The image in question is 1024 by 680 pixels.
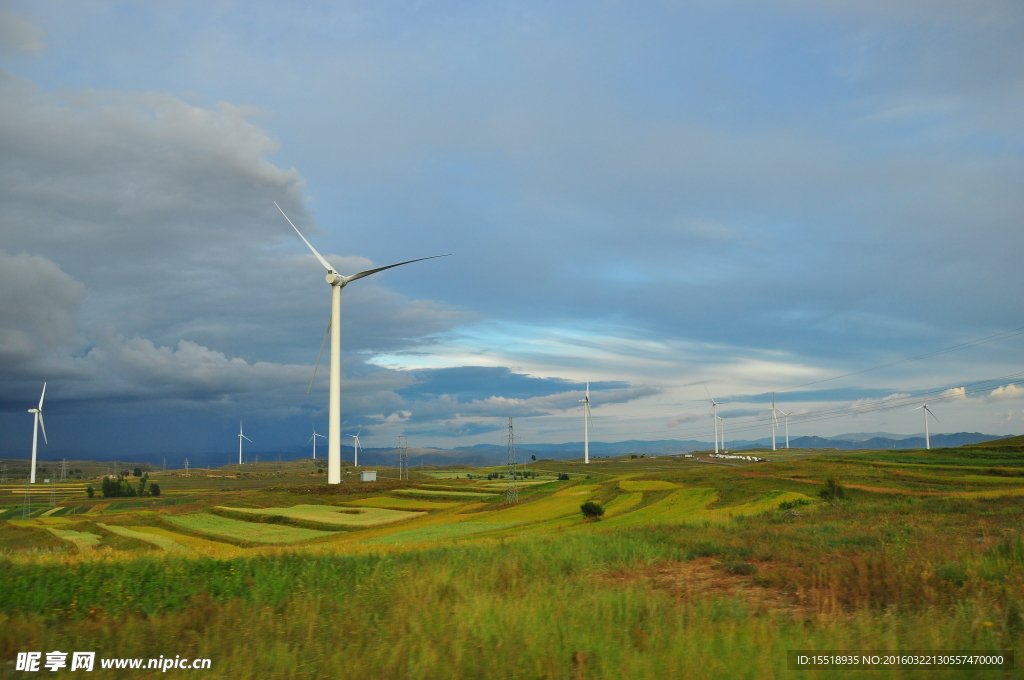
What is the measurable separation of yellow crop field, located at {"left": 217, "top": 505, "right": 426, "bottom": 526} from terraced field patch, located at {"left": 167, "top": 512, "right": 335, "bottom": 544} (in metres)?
2.69

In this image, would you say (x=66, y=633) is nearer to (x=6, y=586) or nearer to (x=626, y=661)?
(x=6, y=586)

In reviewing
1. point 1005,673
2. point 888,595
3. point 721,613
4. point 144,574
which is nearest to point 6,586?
point 144,574

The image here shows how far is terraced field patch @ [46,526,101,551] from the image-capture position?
45.4 metres

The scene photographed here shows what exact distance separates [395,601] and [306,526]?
5240 centimetres

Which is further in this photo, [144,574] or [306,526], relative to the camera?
[306,526]

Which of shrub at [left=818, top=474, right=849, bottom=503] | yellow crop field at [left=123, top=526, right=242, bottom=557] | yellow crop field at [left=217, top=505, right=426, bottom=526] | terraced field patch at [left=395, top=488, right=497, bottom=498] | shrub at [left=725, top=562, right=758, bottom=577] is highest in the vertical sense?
shrub at [left=725, top=562, right=758, bottom=577]

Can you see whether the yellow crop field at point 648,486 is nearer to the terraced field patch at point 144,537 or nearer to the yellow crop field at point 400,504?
the yellow crop field at point 400,504

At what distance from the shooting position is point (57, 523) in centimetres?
6262

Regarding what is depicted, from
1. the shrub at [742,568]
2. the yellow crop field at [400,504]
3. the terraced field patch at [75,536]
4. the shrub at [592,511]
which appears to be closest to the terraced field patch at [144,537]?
the terraced field patch at [75,536]

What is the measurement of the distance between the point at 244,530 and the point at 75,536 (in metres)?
12.5

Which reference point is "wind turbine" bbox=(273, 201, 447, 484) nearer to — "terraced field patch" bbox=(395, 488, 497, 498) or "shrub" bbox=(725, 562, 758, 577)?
"terraced field patch" bbox=(395, 488, 497, 498)

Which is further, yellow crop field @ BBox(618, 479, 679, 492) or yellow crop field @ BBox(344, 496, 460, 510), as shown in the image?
yellow crop field @ BBox(344, 496, 460, 510)

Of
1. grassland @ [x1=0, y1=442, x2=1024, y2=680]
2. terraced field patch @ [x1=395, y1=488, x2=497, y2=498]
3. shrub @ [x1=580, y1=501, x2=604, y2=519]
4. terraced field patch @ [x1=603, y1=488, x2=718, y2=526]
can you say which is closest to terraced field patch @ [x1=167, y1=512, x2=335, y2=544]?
shrub @ [x1=580, y1=501, x2=604, y2=519]

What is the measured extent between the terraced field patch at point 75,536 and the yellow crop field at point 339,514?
16214 millimetres
